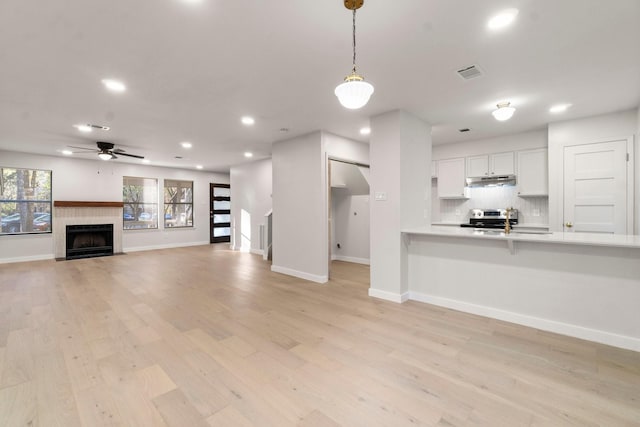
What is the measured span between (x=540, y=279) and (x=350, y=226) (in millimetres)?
4084

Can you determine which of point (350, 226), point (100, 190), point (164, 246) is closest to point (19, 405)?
point (350, 226)

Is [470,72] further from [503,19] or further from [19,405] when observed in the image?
[19,405]

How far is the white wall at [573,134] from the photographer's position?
3.95 meters

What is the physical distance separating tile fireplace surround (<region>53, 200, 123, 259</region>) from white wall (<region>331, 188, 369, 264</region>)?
620cm

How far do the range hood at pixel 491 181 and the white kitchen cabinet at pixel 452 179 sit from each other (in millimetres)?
175

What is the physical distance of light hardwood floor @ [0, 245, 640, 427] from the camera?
1743mm

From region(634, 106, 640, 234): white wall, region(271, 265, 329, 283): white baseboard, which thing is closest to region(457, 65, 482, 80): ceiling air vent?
region(634, 106, 640, 234): white wall

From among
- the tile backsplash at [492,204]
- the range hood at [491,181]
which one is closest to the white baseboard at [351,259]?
the tile backsplash at [492,204]

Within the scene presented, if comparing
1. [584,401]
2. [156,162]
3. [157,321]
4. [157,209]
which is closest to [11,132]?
[156,162]

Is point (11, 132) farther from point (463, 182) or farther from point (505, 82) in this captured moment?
point (463, 182)

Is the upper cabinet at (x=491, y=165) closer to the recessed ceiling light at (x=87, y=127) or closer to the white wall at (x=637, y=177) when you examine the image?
the white wall at (x=637, y=177)

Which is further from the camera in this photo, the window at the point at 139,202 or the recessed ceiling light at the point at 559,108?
the window at the point at 139,202

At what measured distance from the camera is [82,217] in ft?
24.3

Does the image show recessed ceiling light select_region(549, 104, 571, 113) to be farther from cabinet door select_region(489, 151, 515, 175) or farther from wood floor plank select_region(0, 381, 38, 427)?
wood floor plank select_region(0, 381, 38, 427)
